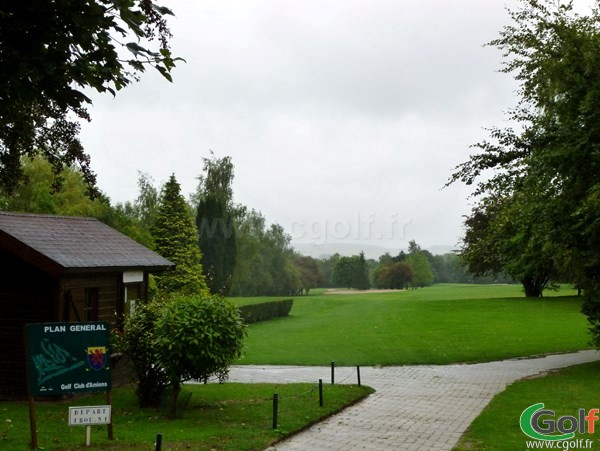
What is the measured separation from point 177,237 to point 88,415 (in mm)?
37840

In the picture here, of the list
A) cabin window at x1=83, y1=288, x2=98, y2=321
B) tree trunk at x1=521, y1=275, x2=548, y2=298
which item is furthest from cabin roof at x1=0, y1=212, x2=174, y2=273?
tree trunk at x1=521, y1=275, x2=548, y2=298

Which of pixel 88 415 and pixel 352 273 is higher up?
pixel 352 273

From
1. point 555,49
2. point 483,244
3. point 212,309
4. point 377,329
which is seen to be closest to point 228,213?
point 377,329

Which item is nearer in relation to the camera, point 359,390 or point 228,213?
point 359,390

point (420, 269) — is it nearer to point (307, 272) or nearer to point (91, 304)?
point (307, 272)

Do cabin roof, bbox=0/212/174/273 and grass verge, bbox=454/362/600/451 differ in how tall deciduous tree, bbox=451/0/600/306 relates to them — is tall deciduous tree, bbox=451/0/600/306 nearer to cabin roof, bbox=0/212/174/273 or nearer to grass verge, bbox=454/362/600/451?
grass verge, bbox=454/362/600/451

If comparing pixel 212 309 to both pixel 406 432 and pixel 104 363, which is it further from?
pixel 406 432

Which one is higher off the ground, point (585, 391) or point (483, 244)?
point (483, 244)

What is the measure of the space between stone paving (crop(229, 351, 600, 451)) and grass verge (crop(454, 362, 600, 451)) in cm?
33

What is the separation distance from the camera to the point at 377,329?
3625 cm

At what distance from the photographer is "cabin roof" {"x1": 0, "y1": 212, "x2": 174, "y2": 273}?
14578 millimetres

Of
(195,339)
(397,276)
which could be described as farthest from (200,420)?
A: (397,276)

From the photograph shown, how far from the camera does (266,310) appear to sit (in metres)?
45.8

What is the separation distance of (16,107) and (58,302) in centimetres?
640
